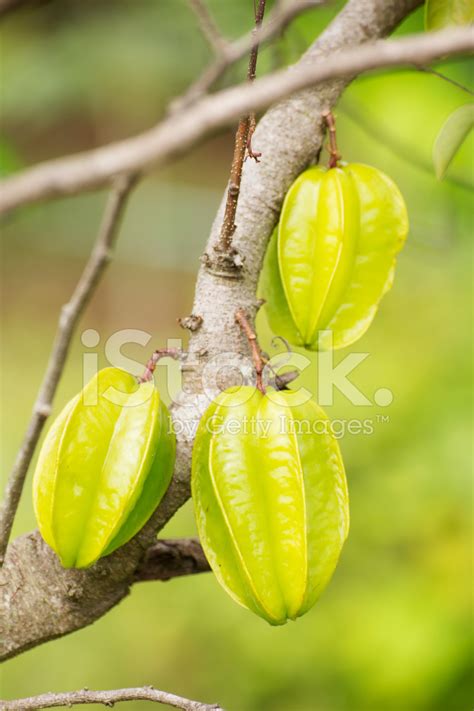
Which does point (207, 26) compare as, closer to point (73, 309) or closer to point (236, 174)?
point (236, 174)

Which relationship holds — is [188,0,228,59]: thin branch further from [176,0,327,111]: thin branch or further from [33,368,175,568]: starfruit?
[33,368,175,568]: starfruit

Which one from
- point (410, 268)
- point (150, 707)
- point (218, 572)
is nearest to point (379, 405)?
point (410, 268)

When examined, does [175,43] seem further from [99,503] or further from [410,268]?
[99,503]

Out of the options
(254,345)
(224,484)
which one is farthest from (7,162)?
(224,484)

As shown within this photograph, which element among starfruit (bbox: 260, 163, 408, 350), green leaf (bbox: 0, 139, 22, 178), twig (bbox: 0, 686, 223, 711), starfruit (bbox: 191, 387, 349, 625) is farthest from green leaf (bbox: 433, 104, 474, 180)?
green leaf (bbox: 0, 139, 22, 178)

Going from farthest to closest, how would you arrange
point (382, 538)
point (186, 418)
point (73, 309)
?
1. point (382, 538)
2. point (186, 418)
3. point (73, 309)
